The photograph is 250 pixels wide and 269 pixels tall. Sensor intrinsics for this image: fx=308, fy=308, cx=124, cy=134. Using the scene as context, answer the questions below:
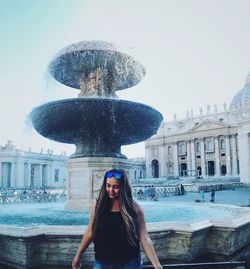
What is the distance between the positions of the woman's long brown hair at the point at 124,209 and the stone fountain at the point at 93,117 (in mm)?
4024

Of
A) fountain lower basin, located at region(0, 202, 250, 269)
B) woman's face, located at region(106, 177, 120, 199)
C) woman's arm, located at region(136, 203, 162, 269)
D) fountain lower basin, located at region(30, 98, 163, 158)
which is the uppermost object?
fountain lower basin, located at region(30, 98, 163, 158)

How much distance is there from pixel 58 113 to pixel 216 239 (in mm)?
3817

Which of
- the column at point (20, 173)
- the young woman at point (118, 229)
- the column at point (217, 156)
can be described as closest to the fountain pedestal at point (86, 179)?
the young woman at point (118, 229)

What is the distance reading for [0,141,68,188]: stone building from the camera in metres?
52.2

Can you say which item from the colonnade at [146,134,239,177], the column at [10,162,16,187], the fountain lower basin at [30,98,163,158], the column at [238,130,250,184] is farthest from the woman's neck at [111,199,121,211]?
the colonnade at [146,134,239,177]

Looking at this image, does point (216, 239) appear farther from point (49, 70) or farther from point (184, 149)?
point (184, 149)

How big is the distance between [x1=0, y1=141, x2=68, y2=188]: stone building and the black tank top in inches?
→ 2024

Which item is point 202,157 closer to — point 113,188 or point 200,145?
point 200,145

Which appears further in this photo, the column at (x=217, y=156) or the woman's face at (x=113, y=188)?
the column at (x=217, y=156)

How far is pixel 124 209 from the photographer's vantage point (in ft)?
6.83

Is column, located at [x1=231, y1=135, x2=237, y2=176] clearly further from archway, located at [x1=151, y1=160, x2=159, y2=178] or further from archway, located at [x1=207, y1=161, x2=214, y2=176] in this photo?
archway, located at [x1=151, y1=160, x2=159, y2=178]

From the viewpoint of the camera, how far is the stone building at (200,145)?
60000mm

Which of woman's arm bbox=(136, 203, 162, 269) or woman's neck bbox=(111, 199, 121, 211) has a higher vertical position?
woman's neck bbox=(111, 199, 121, 211)

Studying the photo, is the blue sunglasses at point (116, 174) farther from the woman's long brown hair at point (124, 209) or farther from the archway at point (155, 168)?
the archway at point (155, 168)
